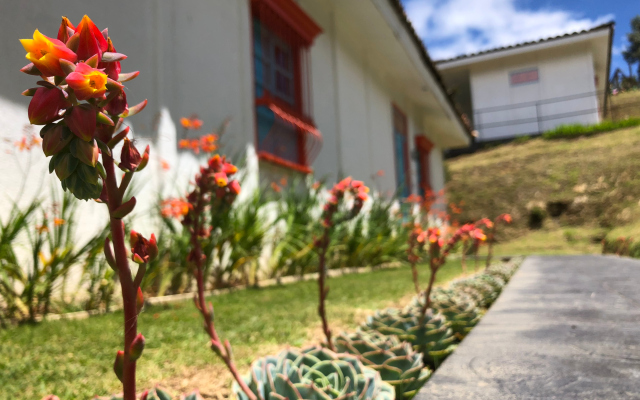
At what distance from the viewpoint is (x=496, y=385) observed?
92 centimetres

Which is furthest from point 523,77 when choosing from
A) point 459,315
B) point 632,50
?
point 459,315

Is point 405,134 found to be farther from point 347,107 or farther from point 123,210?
point 123,210

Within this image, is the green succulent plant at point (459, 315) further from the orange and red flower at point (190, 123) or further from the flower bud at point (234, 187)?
the orange and red flower at point (190, 123)

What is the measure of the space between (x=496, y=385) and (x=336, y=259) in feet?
15.9

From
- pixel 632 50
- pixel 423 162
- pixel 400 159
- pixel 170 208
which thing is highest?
pixel 632 50

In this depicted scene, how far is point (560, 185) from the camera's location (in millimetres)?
13242

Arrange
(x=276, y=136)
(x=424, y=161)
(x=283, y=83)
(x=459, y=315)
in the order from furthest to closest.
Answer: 1. (x=424, y=161)
2. (x=283, y=83)
3. (x=276, y=136)
4. (x=459, y=315)

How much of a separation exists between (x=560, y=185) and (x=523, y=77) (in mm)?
5438

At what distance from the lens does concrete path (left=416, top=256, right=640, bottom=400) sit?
888 mm

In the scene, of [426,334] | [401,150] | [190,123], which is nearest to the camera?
[426,334]

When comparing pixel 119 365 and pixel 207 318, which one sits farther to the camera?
pixel 207 318

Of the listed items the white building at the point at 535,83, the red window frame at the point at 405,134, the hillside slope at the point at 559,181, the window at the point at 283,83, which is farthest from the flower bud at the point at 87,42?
→ the white building at the point at 535,83

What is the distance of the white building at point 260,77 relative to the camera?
103 inches

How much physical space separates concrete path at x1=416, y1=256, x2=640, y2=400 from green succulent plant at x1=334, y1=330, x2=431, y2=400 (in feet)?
0.39
